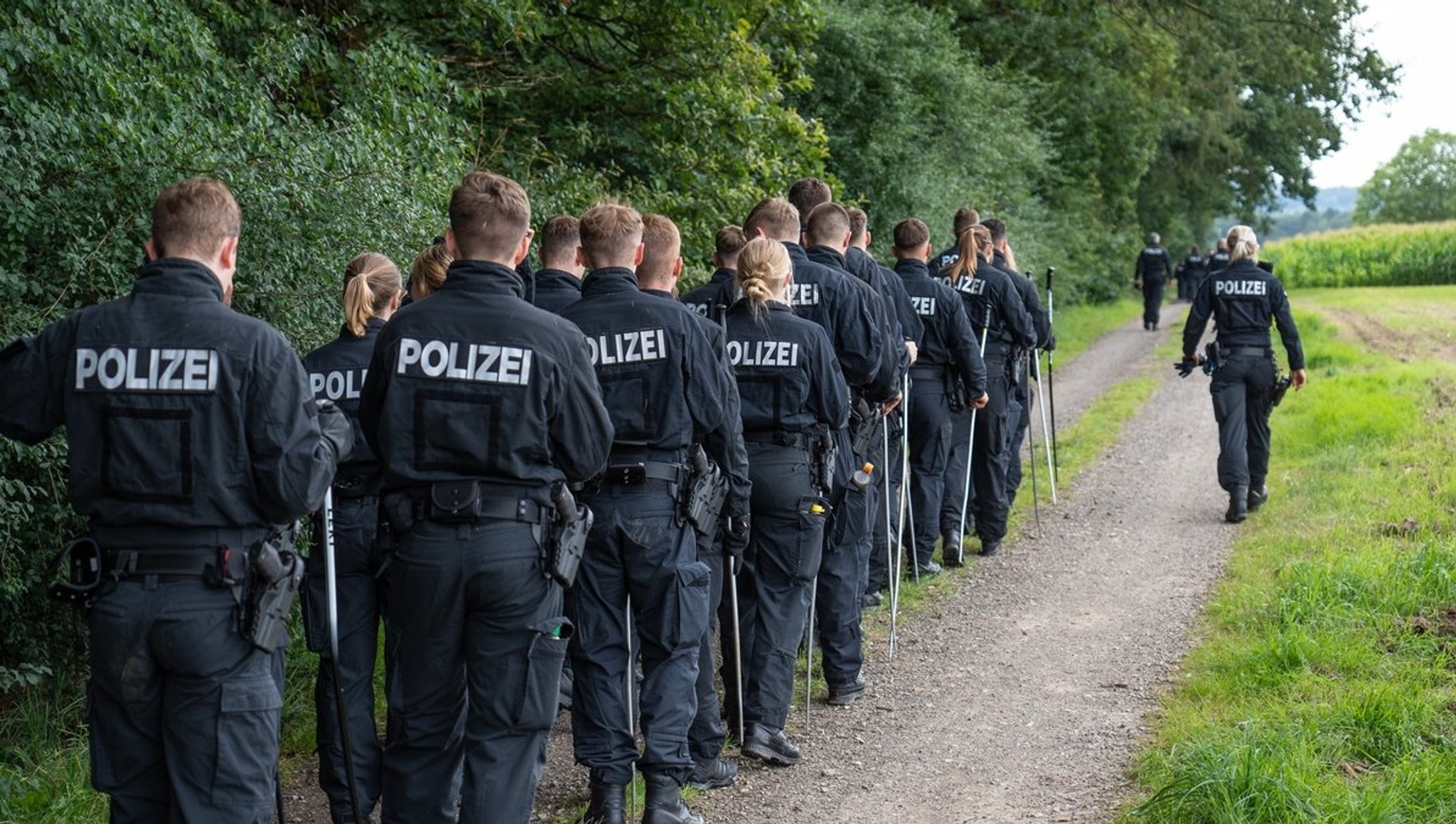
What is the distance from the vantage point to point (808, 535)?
679cm

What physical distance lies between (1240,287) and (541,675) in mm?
8209

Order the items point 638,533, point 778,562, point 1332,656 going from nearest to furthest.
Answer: point 638,533 → point 778,562 → point 1332,656

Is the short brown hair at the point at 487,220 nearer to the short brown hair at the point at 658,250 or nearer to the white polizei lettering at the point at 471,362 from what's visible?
the white polizei lettering at the point at 471,362

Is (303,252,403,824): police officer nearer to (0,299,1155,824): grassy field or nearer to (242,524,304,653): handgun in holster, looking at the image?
(0,299,1155,824): grassy field

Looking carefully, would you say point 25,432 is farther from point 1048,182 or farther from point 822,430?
point 1048,182

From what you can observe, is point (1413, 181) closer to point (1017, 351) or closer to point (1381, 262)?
point (1381, 262)

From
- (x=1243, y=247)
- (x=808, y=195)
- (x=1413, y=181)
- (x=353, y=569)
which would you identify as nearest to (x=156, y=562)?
(x=353, y=569)

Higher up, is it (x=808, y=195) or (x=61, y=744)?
(x=808, y=195)

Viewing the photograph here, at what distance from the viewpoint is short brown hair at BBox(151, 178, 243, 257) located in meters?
4.46

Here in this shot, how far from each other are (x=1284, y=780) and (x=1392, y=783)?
49cm

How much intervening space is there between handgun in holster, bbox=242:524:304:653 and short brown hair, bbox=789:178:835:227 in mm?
4914

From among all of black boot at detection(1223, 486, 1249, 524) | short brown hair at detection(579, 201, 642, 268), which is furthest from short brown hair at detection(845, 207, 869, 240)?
black boot at detection(1223, 486, 1249, 524)

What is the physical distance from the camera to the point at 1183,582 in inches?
391

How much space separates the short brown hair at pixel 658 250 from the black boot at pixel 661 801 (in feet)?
6.31
